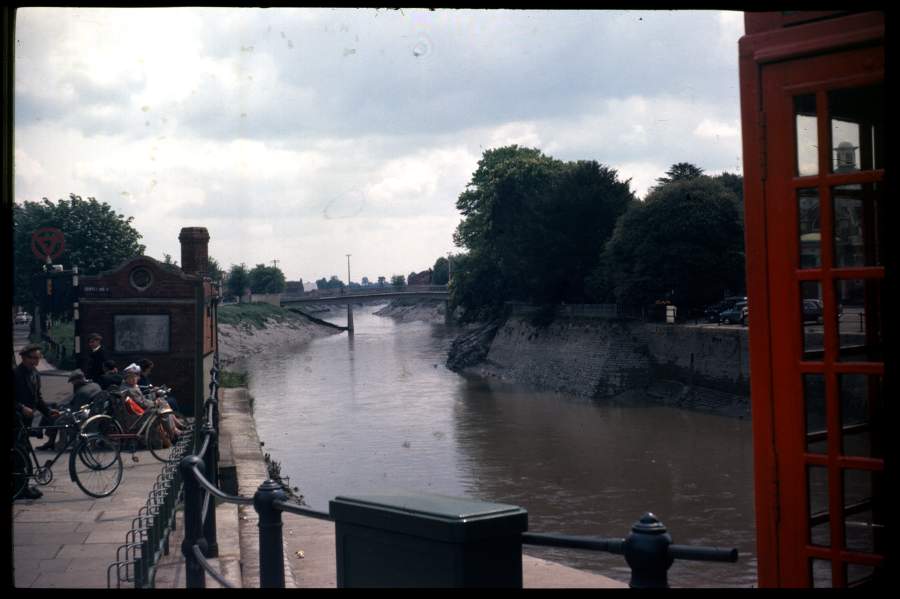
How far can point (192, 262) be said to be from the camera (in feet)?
59.6

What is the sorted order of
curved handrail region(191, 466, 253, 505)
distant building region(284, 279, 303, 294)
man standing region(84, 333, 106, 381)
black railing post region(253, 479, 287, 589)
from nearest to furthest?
1. black railing post region(253, 479, 287, 589)
2. curved handrail region(191, 466, 253, 505)
3. man standing region(84, 333, 106, 381)
4. distant building region(284, 279, 303, 294)

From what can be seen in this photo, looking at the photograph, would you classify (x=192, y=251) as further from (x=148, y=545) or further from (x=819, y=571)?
(x=819, y=571)

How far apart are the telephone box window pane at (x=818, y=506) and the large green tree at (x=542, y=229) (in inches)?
1772

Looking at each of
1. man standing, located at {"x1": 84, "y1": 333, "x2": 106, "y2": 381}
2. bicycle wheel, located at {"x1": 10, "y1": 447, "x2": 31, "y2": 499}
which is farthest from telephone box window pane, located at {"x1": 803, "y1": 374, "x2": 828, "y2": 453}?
man standing, located at {"x1": 84, "y1": 333, "x2": 106, "y2": 381}

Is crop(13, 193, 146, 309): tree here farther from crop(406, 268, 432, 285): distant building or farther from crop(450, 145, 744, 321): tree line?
crop(406, 268, 432, 285): distant building

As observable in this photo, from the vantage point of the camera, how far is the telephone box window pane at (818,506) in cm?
345

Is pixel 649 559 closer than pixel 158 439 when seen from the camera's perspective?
Yes

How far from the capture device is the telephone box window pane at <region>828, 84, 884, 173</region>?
3.43 meters

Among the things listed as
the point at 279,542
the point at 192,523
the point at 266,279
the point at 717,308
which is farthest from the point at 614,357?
the point at 266,279

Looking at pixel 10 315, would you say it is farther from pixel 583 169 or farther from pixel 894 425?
pixel 583 169

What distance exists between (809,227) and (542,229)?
4510cm

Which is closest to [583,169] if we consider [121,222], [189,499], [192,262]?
[121,222]

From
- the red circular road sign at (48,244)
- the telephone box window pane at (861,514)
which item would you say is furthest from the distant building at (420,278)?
the telephone box window pane at (861,514)

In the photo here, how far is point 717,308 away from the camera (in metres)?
41.0
